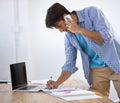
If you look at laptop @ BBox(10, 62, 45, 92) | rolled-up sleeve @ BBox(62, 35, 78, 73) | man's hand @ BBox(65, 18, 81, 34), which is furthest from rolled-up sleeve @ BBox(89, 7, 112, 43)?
laptop @ BBox(10, 62, 45, 92)

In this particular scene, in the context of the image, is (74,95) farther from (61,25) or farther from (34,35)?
(34,35)

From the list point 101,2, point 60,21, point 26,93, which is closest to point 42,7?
point 101,2

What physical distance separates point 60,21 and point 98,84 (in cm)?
56

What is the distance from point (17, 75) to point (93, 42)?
0.64m

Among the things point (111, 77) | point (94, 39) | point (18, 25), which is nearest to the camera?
point (94, 39)

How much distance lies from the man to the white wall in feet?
4.45

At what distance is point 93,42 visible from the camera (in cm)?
177

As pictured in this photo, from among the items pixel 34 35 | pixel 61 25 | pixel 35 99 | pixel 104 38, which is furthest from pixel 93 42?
pixel 34 35

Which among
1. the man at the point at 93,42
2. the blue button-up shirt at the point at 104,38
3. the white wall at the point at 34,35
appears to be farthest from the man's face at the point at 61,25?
the white wall at the point at 34,35

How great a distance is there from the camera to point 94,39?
171 centimetres

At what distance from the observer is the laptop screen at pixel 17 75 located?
1.87 metres

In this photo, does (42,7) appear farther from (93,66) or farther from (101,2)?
(93,66)

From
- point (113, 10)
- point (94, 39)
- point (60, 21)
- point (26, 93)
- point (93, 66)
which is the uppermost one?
point (113, 10)

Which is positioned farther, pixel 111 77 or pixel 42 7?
pixel 42 7
